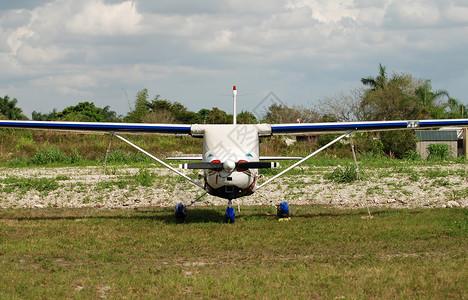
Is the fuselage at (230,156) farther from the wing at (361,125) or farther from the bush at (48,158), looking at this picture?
the bush at (48,158)

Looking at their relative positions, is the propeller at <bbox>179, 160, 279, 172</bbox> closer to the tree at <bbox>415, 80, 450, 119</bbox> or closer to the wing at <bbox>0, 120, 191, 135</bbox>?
the wing at <bbox>0, 120, 191, 135</bbox>

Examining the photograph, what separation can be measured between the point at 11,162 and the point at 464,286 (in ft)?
78.3

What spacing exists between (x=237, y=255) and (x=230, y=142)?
13.8 feet

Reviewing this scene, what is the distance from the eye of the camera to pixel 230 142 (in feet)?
41.7

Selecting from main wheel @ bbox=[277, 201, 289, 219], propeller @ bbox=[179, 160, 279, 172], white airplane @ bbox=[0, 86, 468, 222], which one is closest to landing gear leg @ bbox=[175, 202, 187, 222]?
white airplane @ bbox=[0, 86, 468, 222]

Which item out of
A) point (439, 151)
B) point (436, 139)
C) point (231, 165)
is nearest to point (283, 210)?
point (231, 165)

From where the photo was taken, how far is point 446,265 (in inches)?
302

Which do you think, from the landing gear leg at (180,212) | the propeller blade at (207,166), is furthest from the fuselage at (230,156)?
the landing gear leg at (180,212)

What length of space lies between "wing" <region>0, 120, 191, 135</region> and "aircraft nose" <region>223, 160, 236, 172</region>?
2435mm

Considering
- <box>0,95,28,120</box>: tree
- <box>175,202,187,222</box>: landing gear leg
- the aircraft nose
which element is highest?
<box>0,95,28,120</box>: tree

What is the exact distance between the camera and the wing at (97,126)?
534 inches

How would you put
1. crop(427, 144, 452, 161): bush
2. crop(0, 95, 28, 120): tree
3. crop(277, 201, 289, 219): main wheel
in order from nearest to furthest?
1. crop(277, 201, 289, 219): main wheel
2. crop(427, 144, 452, 161): bush
3. crop(0, 95, 28, 120): tree

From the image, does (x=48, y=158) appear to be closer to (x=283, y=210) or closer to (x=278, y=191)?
(x=278, y=191)

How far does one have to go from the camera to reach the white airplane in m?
11.9
